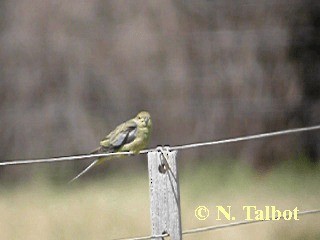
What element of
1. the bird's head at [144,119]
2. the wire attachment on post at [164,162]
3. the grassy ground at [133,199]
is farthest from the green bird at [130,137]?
the wire attachment on post at [164,162]

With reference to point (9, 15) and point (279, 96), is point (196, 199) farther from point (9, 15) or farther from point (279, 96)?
point (9, 15)

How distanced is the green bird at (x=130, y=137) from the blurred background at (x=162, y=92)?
420 mm

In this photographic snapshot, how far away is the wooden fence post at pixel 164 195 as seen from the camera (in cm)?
343

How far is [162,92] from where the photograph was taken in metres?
5.26

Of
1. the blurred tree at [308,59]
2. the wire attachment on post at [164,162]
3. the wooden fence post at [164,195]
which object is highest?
the blurred tree at [308,59]

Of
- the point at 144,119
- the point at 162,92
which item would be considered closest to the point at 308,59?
the point at 162,92

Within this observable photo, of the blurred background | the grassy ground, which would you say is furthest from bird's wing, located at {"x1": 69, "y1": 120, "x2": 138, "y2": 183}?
the grassy ground

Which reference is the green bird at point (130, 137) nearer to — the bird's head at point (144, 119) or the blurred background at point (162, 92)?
the bird's head at point (144, 119)

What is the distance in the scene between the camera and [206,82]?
17.2ft

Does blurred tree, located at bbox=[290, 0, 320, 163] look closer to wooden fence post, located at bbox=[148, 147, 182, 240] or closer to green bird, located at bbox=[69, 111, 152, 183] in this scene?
green bird, located at bbox=[69, 111, 152, 183]

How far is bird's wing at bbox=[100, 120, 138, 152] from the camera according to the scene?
4797 mm

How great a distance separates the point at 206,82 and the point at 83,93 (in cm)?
65

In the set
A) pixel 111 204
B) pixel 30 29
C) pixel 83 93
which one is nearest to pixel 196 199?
pixel 111 204

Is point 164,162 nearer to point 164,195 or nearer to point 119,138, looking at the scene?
point 164,195
